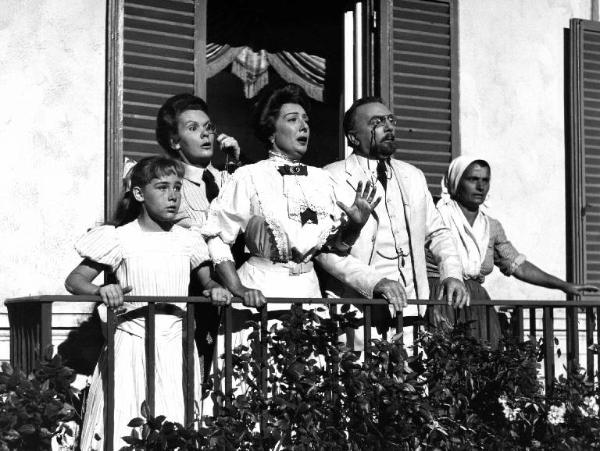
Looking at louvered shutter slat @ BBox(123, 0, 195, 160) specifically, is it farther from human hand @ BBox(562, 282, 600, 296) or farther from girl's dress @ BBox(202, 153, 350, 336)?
human hand @ BBox(562, 282, 600, 296)

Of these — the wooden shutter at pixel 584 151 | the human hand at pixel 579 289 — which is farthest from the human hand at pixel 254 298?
the wooden shutter at pixel 584 151

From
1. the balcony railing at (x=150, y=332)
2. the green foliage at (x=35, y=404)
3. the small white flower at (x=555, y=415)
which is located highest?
the balcony railing at (x=150, y=332)

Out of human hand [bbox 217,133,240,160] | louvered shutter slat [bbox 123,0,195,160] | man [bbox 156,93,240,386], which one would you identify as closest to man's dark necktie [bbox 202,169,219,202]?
man [bbox 156,93,240,386]

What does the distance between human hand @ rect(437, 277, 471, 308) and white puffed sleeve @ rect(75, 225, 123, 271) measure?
1591 mm

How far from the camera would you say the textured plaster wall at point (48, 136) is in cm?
700

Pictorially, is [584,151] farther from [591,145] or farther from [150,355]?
[150,355]

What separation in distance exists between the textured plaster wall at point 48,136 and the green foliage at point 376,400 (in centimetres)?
162

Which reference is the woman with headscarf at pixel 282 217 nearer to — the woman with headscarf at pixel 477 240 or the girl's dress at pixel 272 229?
the girl's dress at pixel 272 229

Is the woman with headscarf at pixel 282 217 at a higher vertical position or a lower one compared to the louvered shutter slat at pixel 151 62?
lower

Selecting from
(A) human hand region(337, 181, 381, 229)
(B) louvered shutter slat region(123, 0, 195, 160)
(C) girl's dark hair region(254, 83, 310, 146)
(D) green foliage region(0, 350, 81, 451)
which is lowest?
(D) green foliage region(0, 350, 81, 451)

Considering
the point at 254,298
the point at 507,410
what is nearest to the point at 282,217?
the point at 254,298

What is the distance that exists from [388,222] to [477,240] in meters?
0.92

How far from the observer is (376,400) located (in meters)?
5.85

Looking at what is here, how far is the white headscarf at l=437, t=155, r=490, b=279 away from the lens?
7262 millimetres
